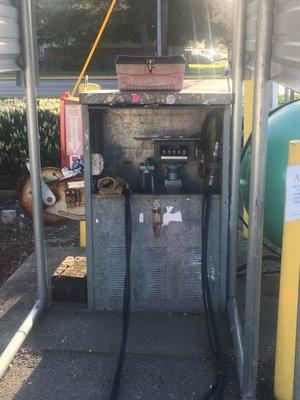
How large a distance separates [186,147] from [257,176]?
49.9 inches

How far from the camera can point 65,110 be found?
4.47m

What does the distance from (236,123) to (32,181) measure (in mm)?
1467

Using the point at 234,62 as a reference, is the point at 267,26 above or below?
above

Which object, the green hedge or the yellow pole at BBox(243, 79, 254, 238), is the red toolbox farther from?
the green hedge

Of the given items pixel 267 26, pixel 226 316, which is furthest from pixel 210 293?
pixel 267 26

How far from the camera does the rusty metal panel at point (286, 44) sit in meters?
2.33

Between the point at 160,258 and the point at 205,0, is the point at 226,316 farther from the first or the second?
the point at 205,0

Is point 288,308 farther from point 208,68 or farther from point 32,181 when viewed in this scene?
point 208,68

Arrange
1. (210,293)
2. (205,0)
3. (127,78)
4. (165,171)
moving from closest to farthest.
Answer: (127,78) < (210,293) < (165,171) < (205,0)

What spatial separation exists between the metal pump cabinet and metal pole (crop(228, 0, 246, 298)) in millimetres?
76

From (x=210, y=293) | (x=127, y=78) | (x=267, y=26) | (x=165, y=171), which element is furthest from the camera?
(x=165, y=171)

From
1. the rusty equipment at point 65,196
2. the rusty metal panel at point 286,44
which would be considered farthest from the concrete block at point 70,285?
the rusty metal panel at point 286,44

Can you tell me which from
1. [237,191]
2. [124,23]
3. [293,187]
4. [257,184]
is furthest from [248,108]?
[124,23]

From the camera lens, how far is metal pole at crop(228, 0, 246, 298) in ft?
12.7
